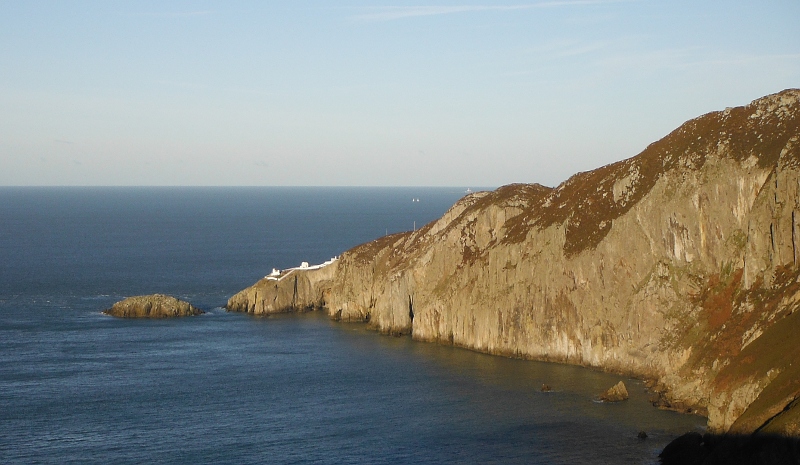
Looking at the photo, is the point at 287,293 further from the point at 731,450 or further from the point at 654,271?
the point at 731,450

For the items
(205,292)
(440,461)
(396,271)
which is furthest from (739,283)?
(205,292)

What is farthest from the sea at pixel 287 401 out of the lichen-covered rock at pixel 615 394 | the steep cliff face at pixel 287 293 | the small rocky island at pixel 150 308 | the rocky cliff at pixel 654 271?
the steep cliff face at pixel 287 293

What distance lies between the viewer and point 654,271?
325 feet

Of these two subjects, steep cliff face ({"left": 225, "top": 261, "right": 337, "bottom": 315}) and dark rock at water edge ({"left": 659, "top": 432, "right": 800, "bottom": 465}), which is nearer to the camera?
dark rock at water edge ({"left": 659, "top": 432, "right": 800, "bottom": 465})

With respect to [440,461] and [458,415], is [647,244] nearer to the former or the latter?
[458,415]

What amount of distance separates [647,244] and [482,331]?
21.4 meters

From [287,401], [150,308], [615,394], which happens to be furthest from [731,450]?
[150,308]

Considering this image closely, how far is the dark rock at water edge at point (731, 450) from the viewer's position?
58406mm

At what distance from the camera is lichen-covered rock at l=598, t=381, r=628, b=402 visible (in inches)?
3344

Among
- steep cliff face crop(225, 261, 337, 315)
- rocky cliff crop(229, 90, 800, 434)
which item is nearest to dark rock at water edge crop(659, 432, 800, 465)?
rocky cliff crop(229, 90, 800, 434)

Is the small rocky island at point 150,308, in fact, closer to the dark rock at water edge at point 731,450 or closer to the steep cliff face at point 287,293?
the steep cliff face at point 287,293

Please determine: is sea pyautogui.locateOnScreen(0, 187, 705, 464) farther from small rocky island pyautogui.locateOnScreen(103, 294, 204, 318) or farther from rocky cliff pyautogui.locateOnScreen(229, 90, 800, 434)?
rocky cliff pyautogui.locateOnScreen(229, 90, 800, 434)

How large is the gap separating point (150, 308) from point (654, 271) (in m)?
71.4

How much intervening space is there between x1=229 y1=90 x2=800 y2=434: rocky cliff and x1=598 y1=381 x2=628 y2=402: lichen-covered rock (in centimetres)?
365
